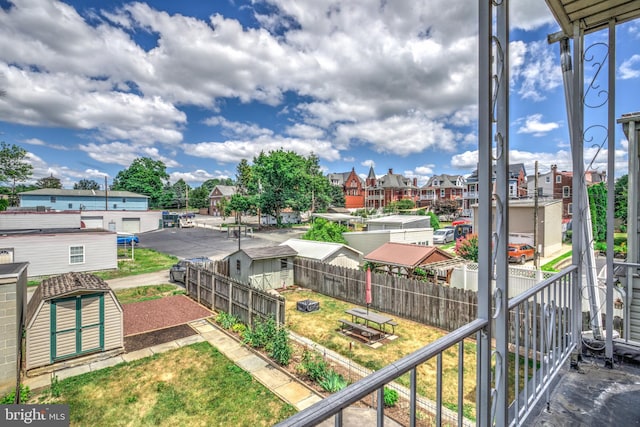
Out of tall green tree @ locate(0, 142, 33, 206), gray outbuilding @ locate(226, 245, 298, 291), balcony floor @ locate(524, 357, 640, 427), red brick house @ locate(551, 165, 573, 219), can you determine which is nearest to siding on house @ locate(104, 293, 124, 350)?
gray outbuilding @ locate(226, 245, 298, 291)

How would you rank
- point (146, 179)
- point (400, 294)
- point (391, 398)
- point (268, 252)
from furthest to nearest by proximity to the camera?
point (146, 179)
point (268, 252)
point (400, 294)
point (391, 398)

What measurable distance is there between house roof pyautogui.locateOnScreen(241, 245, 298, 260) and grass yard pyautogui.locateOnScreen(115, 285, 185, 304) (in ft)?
9.99

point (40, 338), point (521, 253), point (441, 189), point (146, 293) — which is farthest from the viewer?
point (441, 189)

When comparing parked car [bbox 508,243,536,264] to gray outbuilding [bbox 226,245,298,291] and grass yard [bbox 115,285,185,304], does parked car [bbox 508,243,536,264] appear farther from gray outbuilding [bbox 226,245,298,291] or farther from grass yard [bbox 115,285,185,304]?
grass yard [bbox 115,285,185,304]

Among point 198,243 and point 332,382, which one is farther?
point 198,243

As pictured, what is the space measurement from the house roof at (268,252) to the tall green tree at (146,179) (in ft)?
138

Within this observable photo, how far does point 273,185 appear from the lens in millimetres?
31859

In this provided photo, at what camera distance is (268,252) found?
12.1 metres

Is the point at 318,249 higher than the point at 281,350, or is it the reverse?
the point at 318,249

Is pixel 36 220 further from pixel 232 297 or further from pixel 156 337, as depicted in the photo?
pixel 232 297

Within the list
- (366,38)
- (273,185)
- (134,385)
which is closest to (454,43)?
(366,38)

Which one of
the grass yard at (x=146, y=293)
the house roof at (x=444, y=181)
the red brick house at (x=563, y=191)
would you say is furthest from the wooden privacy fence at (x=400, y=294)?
the house roof at (x=444, y=181)

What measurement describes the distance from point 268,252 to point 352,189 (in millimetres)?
43743

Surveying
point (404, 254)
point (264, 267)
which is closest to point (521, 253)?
point (404, 254)
